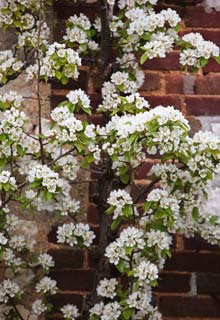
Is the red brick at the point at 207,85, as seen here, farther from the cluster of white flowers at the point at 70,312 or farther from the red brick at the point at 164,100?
the cluster of white flowers at the point at 70,312

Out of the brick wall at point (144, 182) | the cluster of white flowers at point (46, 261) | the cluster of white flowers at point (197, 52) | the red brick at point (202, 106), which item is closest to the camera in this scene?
the cluster of white flowers at point (197, 52)

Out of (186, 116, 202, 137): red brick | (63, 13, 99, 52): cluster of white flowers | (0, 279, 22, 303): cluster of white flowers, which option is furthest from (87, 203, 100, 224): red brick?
(63, 13, 99, 52): cluster of white flowers

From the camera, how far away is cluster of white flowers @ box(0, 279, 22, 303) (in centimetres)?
265

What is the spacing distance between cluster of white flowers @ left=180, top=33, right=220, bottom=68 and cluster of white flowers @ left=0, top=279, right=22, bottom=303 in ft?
3.18

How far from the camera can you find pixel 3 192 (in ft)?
8.46

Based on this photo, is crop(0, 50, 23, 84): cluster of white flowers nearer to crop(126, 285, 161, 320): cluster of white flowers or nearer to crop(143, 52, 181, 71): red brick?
crop(143, 52, 181, 71): red brick

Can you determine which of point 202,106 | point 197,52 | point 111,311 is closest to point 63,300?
point 111,311

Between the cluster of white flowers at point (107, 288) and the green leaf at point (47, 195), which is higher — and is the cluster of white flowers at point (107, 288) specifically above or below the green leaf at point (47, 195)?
below

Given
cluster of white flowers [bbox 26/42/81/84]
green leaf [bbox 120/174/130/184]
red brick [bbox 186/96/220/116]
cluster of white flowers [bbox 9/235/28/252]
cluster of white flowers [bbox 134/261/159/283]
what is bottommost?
cluster of white flowers [bbox 134/261/159/283]

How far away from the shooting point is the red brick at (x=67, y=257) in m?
2.80

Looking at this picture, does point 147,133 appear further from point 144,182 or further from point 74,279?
point 74,279

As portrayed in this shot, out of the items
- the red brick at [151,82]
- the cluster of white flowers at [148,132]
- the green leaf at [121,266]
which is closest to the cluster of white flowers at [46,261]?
the green leaf at [121,266]

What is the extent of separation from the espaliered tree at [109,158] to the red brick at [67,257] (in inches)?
2.6

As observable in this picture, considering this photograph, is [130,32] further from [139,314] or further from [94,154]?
[139,314]
